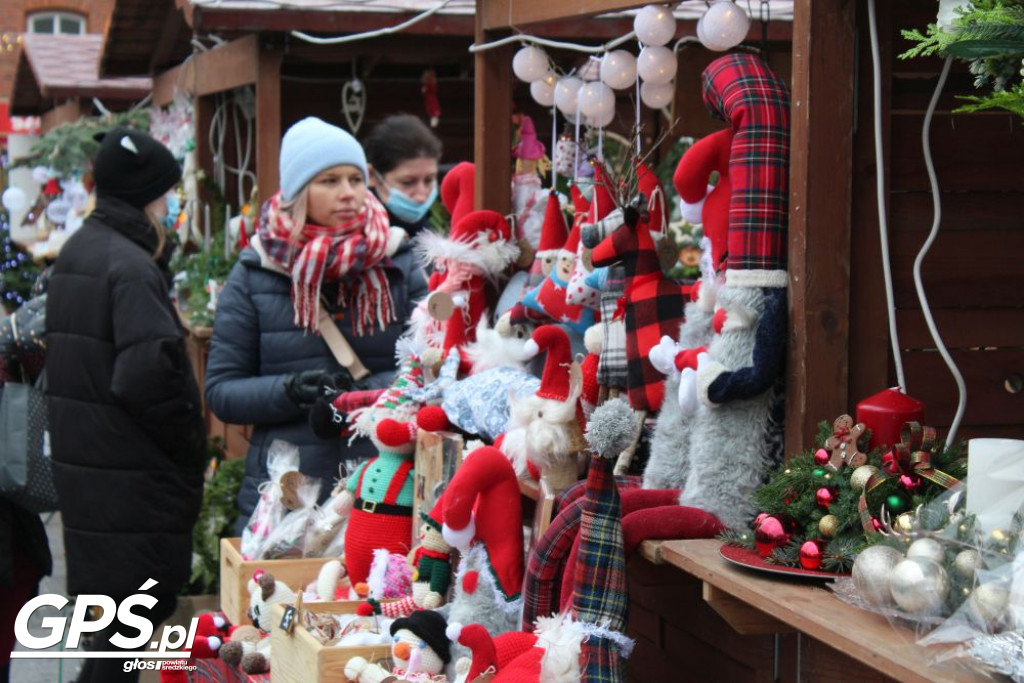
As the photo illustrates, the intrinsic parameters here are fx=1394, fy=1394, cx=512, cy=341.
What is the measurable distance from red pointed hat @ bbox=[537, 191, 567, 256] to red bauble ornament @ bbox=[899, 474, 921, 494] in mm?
1717

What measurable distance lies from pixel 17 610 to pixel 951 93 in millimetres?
3364

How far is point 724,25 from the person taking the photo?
3.01 metres

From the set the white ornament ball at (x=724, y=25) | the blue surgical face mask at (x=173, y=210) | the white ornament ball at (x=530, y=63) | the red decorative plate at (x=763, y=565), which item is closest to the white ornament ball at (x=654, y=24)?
the white ornament ball at (x=724, y=25)

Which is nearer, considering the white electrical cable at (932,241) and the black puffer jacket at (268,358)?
the white electrical cable at (932,241)

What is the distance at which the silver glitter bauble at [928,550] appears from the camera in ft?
6.25

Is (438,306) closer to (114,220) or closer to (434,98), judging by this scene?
(114,220)

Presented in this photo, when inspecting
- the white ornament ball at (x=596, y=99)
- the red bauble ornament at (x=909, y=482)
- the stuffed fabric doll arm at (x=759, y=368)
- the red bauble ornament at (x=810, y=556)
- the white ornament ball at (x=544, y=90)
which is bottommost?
the red bauble ornament at (x=810, y=556)

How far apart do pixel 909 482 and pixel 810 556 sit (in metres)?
0.20

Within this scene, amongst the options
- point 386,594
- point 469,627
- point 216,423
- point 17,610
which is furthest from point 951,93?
point 216,423

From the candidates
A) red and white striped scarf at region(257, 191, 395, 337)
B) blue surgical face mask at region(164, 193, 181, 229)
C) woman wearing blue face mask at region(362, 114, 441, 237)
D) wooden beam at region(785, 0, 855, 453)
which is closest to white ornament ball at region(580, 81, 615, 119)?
red and white striped scarf at region(257, 191, 395, 337)

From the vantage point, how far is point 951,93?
2750 millimetres

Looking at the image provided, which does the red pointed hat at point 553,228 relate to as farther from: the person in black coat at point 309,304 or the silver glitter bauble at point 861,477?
the silver glitter bauble at point 861,477

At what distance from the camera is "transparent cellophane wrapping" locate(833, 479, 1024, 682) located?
5.67 feet

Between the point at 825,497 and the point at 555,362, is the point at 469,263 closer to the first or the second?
the point at 555,362
